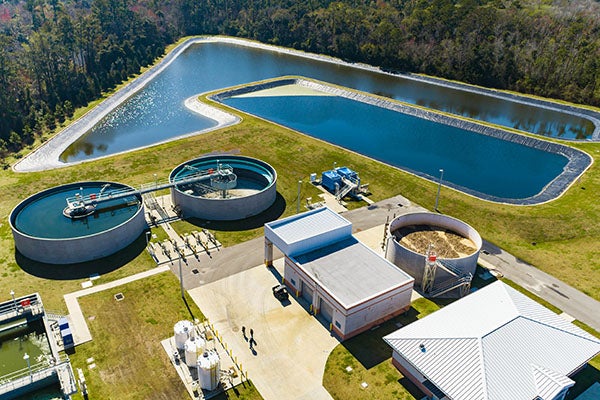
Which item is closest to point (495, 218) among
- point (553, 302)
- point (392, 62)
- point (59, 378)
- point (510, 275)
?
point (510, 275)

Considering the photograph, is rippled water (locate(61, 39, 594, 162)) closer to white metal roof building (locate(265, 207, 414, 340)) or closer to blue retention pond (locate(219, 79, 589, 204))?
blue retention pond (locate(219, 79, 589, 204))

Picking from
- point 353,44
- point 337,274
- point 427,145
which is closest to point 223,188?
point 337,274

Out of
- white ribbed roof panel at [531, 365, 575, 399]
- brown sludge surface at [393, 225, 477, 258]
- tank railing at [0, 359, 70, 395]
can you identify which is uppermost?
white ribbed roof panel at [531, 365, 575, 399]

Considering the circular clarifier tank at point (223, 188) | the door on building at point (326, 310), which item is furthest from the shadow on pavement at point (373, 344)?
the circular clarifier tank at point (223, 188)

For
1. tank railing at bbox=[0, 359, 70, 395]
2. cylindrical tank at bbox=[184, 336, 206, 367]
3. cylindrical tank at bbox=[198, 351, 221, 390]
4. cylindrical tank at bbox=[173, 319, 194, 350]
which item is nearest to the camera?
tank railing at bbox=[0, 359, 70, 395]

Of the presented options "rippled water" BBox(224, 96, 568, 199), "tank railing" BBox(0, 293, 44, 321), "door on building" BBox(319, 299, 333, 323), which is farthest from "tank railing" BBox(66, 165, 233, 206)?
"rippled water" BBox(224, 96, 568, 199)

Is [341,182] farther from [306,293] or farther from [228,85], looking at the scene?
[228,85]

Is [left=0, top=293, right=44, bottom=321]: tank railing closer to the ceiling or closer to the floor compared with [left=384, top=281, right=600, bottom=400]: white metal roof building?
closer to the floor
